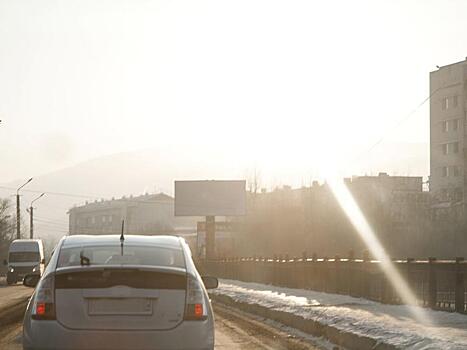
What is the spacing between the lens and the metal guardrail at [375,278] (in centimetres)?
1809

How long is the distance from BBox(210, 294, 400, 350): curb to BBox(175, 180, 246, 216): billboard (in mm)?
71671

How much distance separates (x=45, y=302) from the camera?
30.7 ft

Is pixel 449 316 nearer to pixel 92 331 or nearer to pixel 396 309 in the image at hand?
pixel 396 309

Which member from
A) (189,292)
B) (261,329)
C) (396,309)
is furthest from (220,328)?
(189,292)

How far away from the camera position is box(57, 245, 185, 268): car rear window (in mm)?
9828

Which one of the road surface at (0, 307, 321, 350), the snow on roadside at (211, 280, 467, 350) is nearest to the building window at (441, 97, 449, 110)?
the snow on roadside at (211, 280, 467, 350)

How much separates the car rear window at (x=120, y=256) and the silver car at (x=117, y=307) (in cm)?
2

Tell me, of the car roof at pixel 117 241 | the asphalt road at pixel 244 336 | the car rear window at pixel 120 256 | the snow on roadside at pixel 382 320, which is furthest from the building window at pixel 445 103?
the car rear window at pixel 120 256

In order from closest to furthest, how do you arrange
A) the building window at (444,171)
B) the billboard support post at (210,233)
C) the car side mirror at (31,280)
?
the car side mirror at (31,280) < the billboard support post at (210,233) < the building window at (444,171)

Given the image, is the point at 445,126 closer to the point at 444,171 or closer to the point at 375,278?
the point at 444,171

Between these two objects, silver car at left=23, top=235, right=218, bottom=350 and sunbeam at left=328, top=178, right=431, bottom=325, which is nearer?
silver car at left=23, top=235, right=218, bottom=350

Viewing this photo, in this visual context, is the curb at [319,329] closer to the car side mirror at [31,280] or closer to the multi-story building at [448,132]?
the car side mirror at [31,280]

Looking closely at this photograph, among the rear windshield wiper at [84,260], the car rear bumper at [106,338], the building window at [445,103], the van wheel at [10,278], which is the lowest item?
the van wheel at [10,278]

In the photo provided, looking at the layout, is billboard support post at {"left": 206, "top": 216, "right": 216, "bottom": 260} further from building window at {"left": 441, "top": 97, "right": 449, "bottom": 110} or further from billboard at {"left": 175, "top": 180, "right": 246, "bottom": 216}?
building window at {"left": 441, "top": 97, "right": 449, "bottom": 110}
